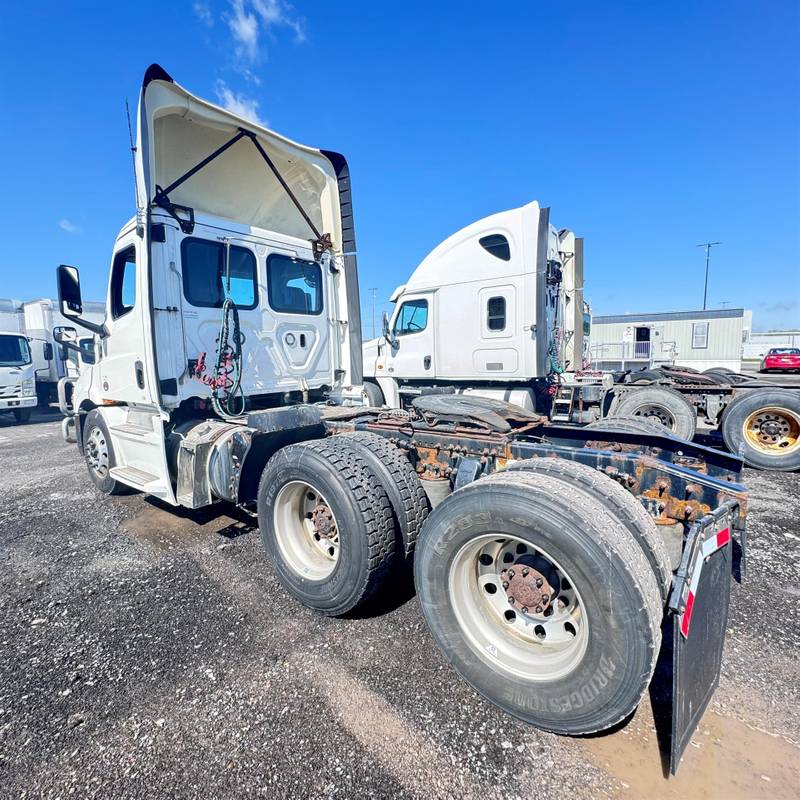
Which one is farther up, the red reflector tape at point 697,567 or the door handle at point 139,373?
the door handle at point 139,373

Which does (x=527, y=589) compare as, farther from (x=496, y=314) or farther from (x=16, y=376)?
(x=16, y=376)

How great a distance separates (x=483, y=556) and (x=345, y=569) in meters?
0.93

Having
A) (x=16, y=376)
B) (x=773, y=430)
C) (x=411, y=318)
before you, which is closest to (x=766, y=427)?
(x=773, y=430)

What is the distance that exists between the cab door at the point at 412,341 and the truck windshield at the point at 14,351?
12796mm

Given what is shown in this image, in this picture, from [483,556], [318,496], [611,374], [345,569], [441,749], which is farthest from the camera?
[611,374]

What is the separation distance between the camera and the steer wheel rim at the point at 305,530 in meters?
3.25

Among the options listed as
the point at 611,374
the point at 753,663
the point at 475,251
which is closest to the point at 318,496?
the point at 753,663

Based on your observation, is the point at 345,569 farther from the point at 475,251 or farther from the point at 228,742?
the point at 475,251

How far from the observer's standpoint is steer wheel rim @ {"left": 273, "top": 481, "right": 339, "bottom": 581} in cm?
325

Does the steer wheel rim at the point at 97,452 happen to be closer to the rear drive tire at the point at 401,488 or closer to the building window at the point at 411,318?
the rear drive tire at the point at 401,488

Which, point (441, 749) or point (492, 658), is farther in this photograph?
point (492, 658)

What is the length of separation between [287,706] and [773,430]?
7703mm

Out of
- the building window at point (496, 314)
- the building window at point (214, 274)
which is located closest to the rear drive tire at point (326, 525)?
the building window at point (214, 274)

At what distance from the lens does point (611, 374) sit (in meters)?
8.77
